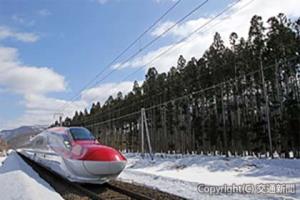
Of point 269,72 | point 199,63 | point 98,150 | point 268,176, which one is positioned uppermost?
point 199,63

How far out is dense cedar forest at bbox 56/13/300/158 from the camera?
88.2 feet

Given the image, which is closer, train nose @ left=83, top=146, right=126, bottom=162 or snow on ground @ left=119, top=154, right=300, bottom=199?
snow on ground @ left=119, top=154, right=300, bottom=199

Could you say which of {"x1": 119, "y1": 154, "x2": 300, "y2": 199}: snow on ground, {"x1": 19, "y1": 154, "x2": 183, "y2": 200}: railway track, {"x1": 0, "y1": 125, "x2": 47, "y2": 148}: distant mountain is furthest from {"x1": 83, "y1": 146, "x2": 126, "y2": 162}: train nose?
{"x1": 0, "y1": 125, "x2": 47, "y2": 148}: distant mountain

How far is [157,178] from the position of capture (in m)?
14.0

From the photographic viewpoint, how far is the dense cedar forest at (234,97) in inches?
1058

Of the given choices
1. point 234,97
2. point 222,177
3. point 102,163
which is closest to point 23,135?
point 234,97

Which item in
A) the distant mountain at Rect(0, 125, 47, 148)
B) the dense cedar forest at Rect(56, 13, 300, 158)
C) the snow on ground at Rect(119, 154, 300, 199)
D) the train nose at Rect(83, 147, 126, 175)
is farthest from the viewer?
the distant mountain at Rect(0, 125, 47, 148)

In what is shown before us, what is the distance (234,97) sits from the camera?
3575 centimetres

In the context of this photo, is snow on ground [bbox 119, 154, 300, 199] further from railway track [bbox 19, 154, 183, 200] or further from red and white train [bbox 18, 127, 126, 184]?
red and white train [bbox 18, 127, 126, 184]

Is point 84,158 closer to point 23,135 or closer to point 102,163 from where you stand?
point 102,163

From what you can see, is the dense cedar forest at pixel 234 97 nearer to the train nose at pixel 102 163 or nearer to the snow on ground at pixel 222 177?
the snow on ground at pixel 222 177

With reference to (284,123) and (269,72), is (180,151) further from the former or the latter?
(284,123)

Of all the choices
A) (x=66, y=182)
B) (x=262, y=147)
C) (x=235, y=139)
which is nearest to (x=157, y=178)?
(x=66, y=182)

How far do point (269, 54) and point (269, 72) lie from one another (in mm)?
A: 1447
